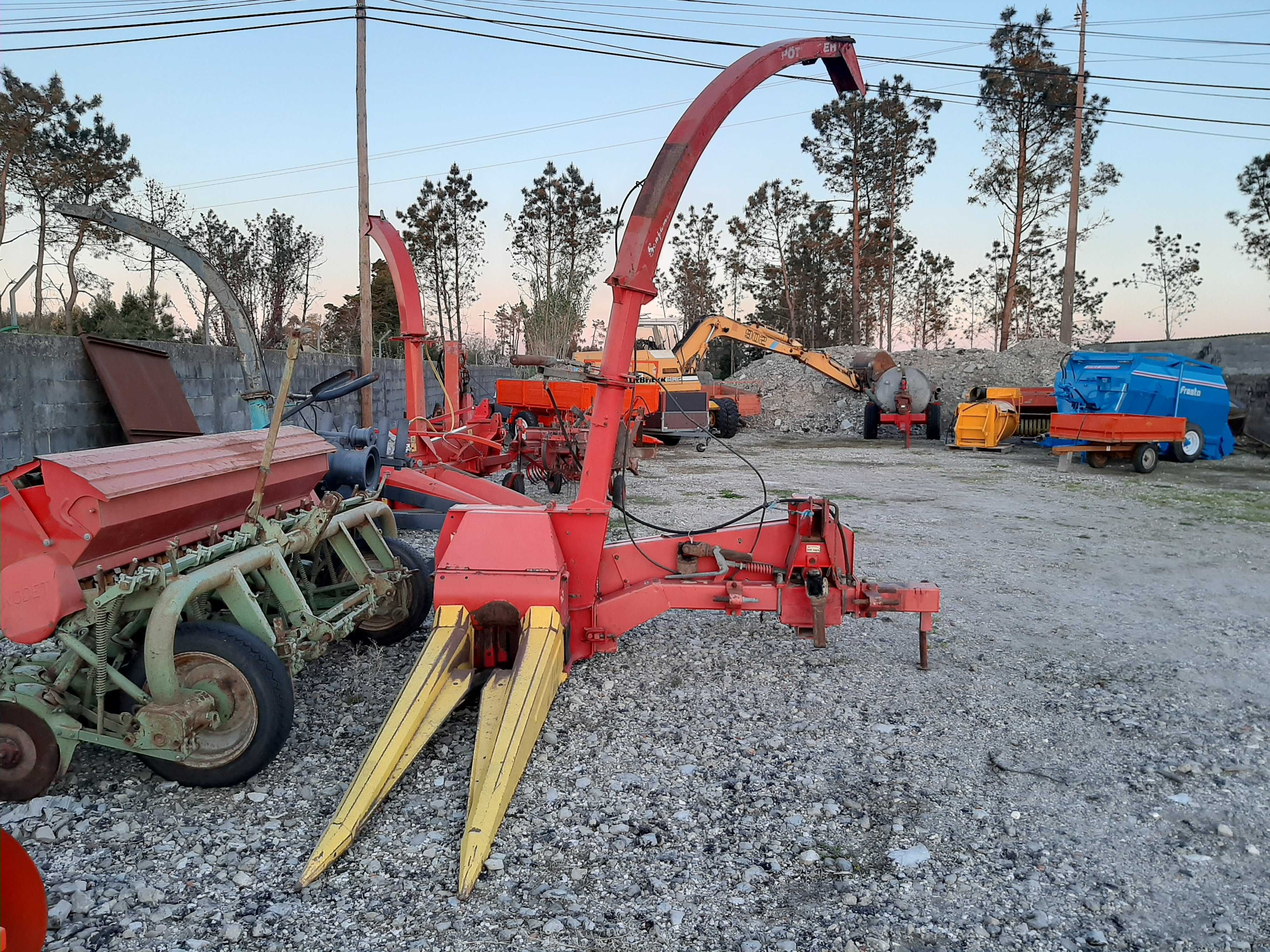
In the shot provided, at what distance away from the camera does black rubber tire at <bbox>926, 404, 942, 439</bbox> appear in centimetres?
1975

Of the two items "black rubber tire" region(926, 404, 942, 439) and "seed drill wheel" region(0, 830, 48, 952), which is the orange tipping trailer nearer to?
"black rubber tire" region(926, 404, 942, 439)

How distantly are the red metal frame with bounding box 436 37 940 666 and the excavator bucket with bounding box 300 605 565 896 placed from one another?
38 centimetres

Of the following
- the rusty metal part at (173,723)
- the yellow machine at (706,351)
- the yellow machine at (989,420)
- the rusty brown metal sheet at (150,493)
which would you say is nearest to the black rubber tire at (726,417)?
the yellow machine at (706,351)

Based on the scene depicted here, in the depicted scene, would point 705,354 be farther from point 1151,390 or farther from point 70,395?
point 70,395

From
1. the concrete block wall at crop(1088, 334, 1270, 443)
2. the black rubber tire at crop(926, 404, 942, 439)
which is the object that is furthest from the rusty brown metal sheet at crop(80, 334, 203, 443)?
the concrete block wall at crop(1088, 334, 1270, 443)

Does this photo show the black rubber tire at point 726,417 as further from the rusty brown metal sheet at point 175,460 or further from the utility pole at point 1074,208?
the rusty brown metal sheet at point 175,460

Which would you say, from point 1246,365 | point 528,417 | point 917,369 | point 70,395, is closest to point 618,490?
point 70,395

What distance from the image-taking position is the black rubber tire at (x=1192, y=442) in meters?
14.7

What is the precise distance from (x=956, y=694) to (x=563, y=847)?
2395mm

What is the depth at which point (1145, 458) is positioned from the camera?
13.5m

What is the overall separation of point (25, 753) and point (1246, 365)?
73.9 feet

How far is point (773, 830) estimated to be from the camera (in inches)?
117

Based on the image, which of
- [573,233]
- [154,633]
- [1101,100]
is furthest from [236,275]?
[1101,100]

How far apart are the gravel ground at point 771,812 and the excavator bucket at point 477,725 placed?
0.11 meters
